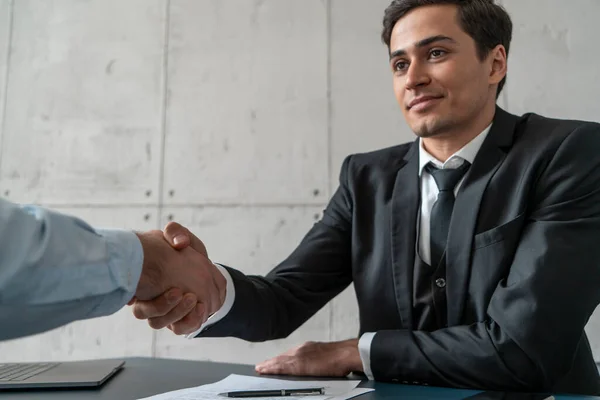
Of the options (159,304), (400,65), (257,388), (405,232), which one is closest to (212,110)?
(400,65)

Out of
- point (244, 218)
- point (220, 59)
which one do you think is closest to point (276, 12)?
point (220, 59)

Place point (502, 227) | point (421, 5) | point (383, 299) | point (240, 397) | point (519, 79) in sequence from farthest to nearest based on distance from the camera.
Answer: point (519, 79), point (421, 5), point (383, 299), point (502, 227), point (240, 397)

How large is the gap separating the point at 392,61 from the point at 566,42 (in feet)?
4.02

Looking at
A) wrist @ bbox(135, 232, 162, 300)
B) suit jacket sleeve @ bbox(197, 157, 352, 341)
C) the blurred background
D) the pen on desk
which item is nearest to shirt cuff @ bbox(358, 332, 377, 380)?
the pen on desk

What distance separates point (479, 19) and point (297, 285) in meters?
0.96

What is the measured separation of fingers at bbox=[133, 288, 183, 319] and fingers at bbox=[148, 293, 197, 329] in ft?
0.10

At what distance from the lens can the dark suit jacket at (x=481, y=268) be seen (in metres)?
1.06

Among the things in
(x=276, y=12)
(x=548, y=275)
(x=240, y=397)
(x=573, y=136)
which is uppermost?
(x=276, y=12)

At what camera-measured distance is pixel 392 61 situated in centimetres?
158

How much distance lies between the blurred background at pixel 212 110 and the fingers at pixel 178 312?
1119mm

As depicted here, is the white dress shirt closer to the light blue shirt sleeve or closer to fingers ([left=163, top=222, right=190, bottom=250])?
fingers ([left=163, top=222, right=190, bottom=250])

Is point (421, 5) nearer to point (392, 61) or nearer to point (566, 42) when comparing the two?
point (392, 61)

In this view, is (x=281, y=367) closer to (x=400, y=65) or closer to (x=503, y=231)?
(x=503, y=231)

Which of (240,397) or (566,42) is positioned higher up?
(566,42)
